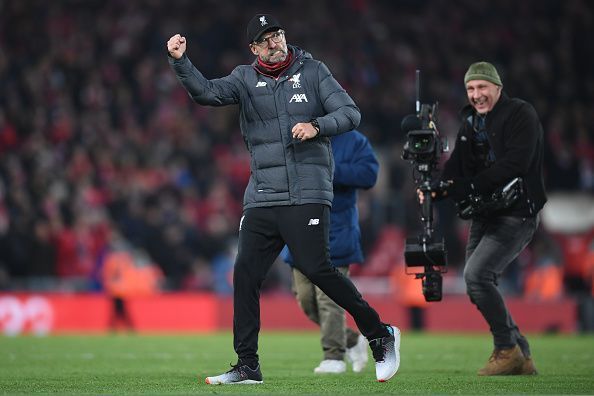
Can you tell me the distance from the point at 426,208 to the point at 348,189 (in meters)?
1.36

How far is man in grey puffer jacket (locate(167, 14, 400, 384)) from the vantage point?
342 inches

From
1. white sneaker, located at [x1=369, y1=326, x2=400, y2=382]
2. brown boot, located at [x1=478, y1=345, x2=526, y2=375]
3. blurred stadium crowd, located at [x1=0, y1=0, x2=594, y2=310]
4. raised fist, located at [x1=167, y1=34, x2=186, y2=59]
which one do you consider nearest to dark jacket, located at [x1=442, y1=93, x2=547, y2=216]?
brown boot, located at [x1=478, y1=345, x2=526, y2=375]

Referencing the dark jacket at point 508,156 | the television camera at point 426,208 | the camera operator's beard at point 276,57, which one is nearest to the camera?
the camera operator's beard at point 276,57

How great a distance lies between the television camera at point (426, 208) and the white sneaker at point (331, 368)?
1.33 metres

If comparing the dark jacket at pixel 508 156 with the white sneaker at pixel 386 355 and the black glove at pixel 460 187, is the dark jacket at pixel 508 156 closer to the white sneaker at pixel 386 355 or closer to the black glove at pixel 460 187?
the black glove at pixel 460 187

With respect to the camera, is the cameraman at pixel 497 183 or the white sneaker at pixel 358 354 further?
the white sneaker at pixel 358 354

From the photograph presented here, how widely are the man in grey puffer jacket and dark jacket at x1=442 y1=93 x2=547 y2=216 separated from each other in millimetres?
1508

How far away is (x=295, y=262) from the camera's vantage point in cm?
872

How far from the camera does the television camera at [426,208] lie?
9445 mm

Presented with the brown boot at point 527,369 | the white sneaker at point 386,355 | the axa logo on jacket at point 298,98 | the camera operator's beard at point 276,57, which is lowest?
the brown boot at point 527,369

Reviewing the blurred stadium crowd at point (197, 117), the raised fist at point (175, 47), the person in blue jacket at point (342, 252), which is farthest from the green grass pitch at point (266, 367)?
the blurred stadium crowd at point (197, 117)

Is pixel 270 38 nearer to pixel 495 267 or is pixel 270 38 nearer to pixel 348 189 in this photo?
pixel 348 189

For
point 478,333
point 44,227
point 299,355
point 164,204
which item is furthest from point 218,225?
point 299,355

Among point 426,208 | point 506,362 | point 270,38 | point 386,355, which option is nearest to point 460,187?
point 426,208
